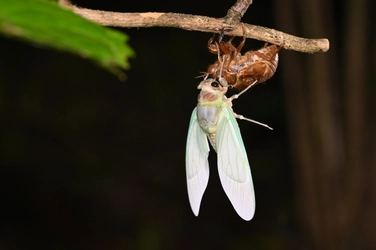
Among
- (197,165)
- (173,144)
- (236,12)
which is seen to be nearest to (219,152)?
(197,165)

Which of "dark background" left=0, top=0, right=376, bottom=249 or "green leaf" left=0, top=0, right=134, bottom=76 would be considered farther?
"dark background" left=0, top=0, right=376, bottom=249

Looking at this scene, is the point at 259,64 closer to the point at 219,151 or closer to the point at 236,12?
Result: the point at 219,151

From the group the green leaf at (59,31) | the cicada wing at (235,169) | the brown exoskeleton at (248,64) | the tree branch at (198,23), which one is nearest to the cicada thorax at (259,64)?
the brown exoskeleton at (248,64)

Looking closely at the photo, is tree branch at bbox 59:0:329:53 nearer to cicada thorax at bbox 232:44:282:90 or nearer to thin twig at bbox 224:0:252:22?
thin twig at bbox 224:0:252:22

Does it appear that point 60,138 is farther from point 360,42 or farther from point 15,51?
point 360,42

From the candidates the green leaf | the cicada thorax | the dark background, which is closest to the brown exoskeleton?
the cicada thorax
